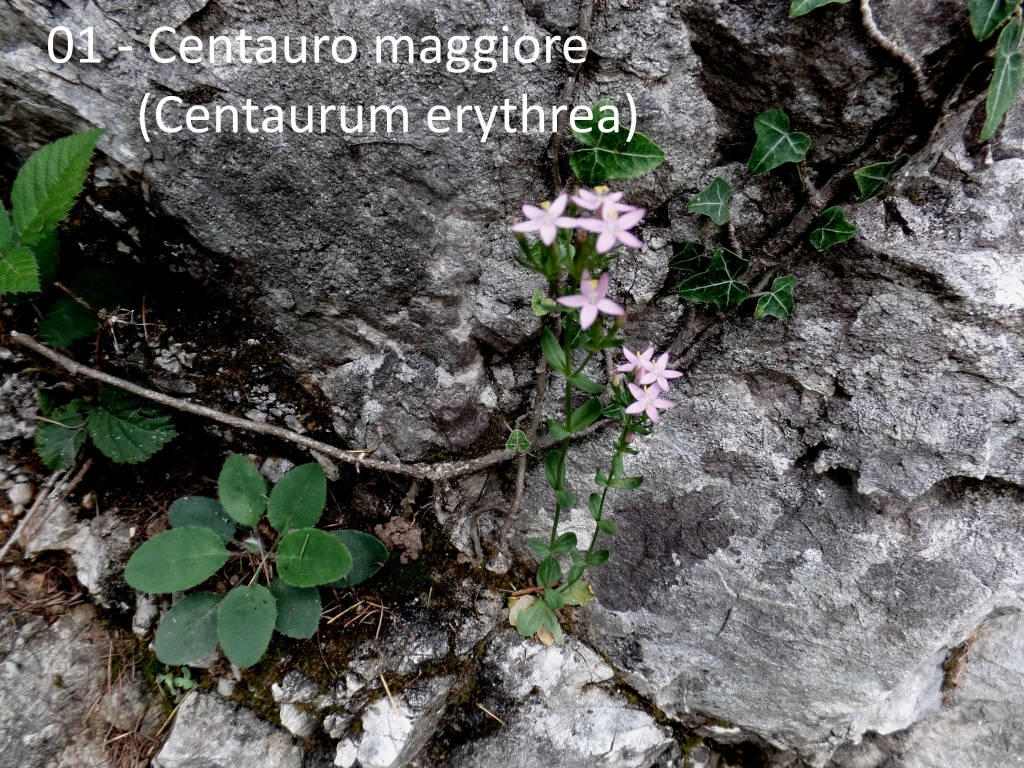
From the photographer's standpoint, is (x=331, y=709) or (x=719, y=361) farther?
(x=331, y=709)

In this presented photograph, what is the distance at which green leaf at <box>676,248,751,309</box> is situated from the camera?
171 centimetres

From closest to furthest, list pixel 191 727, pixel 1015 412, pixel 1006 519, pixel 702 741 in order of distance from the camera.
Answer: pixel 1015 412 → pixel 1006 519 → pixel 191 727 → pixel 702 741

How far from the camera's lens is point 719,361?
6.18 feet

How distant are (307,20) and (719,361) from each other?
1.52 meters

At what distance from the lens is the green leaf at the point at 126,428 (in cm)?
202

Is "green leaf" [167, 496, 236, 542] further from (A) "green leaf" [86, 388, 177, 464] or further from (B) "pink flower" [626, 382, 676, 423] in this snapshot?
(B) "pink flower" [626, 382, 676, 423]

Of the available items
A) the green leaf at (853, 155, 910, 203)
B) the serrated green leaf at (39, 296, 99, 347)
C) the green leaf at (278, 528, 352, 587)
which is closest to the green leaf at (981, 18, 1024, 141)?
the green leaf at (853, 155, 910, 203)

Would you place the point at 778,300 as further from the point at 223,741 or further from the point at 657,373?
the point at 223,741

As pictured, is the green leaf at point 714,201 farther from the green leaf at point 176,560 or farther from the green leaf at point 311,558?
the green leaf at point 176,560

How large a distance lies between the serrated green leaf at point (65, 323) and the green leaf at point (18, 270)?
247mm

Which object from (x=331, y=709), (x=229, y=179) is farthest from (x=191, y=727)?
(x=229, y=179)

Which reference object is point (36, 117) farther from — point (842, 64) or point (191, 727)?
point (842, 64)

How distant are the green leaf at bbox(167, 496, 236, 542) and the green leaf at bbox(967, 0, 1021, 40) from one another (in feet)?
8.19

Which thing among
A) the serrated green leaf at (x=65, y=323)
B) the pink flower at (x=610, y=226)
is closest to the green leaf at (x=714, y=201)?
the pink flower at (x=610, y=226)
